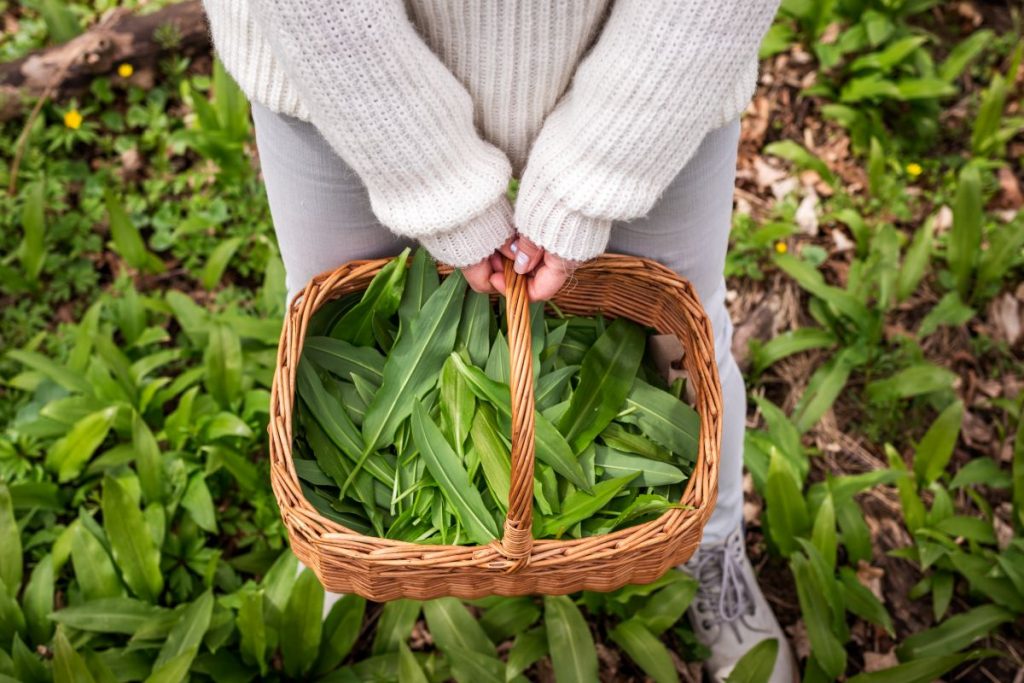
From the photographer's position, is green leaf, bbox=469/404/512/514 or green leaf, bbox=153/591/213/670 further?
green leaf, bbox=153/591/213/670

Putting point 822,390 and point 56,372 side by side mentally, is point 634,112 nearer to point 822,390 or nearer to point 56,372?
point 822,390

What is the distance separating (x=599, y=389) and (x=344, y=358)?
511mm

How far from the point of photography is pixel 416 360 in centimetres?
157

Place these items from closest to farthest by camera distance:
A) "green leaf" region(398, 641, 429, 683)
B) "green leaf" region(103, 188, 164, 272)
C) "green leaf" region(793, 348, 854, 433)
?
1. "green leaf" region(398, 641, 429, 683)
2. "green leaf" region(793, 348, 854, 433)
3. "green leaf" region(103, 188, 164, 272)

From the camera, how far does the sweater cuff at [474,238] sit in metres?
1.24

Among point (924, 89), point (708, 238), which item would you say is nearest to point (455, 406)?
point (708, 238)

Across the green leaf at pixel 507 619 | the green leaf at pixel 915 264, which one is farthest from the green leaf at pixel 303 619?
the green leaf at pixel 915 264

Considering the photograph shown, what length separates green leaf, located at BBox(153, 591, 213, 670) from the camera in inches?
67.7

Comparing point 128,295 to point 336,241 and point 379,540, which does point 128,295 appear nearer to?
point 336,241

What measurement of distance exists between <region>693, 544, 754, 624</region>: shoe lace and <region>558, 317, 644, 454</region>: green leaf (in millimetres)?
551

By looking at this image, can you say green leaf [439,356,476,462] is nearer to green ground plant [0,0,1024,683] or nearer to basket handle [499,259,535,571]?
basket handle [499,259,535,571]

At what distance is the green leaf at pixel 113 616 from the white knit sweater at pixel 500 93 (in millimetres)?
1145

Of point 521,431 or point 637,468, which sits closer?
point 521,431

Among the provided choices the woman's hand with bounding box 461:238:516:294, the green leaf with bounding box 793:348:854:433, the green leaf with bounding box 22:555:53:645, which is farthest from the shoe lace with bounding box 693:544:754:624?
the green leaf with bounding box 22:555:53:645
